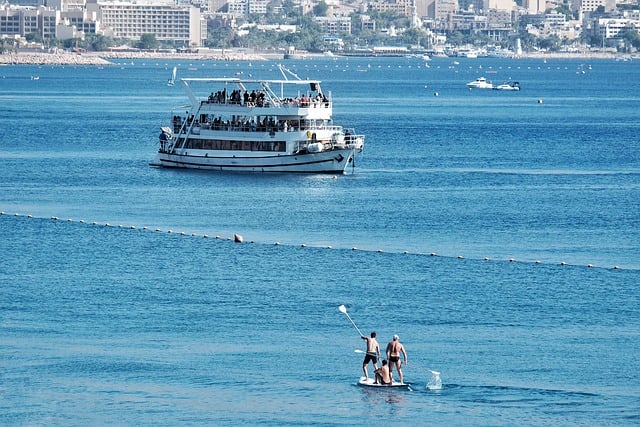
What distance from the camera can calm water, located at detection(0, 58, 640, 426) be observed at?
3903cm

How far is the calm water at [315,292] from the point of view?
128 feet

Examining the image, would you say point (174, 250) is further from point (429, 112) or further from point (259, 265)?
point (429, 112)

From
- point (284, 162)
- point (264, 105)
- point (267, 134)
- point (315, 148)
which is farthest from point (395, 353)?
point (264, 105)

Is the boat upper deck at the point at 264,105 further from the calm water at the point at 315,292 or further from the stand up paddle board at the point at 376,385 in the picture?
the stand up paddle board at the point at 376,385

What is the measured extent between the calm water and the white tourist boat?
4.46 ft

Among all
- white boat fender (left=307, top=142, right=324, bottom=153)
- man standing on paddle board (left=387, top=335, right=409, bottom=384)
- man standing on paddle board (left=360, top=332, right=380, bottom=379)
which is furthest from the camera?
white boat fender (left=307, top=142, right=324, bottom=153)

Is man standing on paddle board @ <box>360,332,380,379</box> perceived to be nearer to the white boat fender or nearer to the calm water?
the calm water

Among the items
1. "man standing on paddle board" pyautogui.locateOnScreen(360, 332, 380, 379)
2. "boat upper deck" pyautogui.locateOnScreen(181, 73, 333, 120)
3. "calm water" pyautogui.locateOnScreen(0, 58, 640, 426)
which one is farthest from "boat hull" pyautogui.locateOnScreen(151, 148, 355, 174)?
"man standing on paddle board" pyautogui.locateOnScreen(360, 332, 380, 379)

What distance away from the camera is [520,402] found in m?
38.6

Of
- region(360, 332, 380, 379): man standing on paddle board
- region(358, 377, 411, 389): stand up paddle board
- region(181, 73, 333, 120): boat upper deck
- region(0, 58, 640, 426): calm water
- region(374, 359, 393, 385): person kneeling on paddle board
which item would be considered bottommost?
region(0, 58, 640, 426): calm water

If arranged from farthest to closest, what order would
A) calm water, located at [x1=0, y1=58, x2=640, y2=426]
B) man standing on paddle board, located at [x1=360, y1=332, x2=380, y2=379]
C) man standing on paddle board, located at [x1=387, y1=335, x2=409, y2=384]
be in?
1. man standing on paddle board, located at [x1=360, y1=332, x2=380, y2=379]
2. man standing on paddle board, located at [x1=387, y1=335, x2=409, y2=384]
3. calm water, located at [x1=0, y1=58, x2=640, y2=426]

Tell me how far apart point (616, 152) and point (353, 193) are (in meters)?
34.9

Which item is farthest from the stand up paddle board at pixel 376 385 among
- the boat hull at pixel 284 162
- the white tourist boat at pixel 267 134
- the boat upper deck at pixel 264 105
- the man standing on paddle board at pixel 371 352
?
the boat hull at pixel 284 162

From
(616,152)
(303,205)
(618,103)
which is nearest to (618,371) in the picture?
(303,205)
